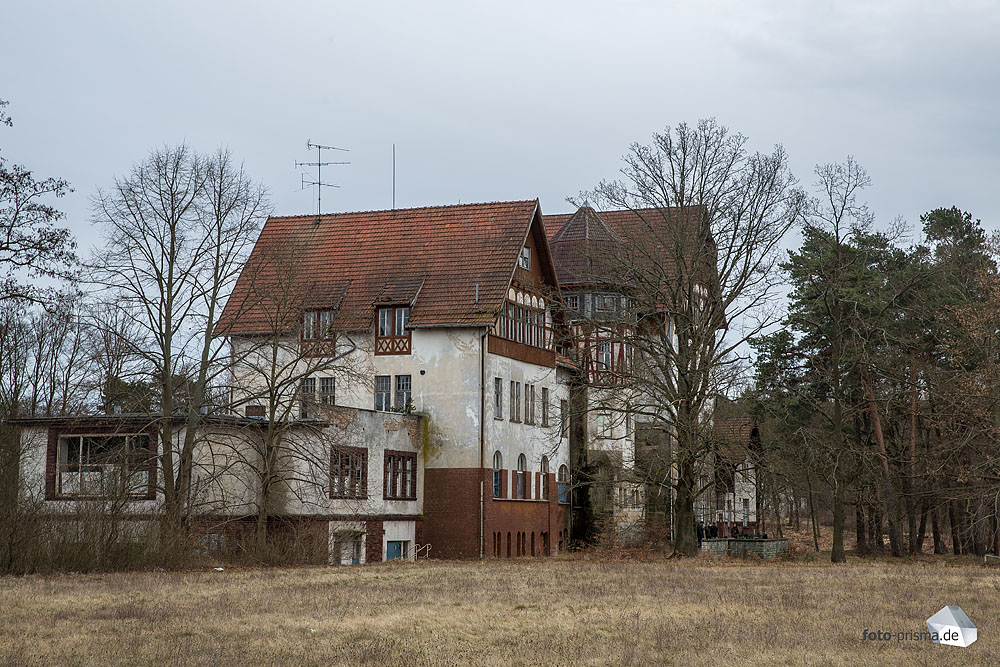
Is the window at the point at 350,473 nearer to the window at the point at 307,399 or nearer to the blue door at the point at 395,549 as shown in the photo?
the window at the point at 307,399

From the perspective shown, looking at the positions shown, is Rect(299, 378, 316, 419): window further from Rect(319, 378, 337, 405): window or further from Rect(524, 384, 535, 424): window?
Rect(524, 384, 535, 424): window

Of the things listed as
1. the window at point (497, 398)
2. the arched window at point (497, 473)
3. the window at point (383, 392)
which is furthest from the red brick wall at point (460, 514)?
the window at point (383, 392)

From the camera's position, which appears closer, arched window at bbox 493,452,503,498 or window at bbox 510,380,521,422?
arched window at bbox 493,452,503,498

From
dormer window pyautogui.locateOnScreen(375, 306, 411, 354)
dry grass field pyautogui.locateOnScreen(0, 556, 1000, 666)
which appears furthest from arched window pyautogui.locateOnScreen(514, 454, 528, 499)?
dry grass field pyautogui.locateOnScreen(0, 556, 1000, 666)

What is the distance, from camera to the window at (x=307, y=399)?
40031mm

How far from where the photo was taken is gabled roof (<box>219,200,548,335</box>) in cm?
4747

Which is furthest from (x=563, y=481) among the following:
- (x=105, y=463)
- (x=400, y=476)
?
(x=105, y=463)

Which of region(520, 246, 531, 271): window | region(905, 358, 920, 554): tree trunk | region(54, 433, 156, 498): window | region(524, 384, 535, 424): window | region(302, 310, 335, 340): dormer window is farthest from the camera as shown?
region(524, 384, 535, 424): window

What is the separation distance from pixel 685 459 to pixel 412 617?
22453 mm

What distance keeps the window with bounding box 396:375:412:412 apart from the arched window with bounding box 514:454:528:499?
5.31 m

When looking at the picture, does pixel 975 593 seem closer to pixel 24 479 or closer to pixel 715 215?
pixel 715 215

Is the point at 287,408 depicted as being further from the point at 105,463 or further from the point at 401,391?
the point at 401,391

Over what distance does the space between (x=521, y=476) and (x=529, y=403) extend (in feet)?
10.3

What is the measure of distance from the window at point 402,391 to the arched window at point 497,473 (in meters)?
3.96
